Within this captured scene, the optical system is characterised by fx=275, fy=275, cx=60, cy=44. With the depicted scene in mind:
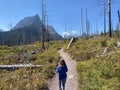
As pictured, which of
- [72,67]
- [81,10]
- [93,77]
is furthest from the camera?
[81,10]

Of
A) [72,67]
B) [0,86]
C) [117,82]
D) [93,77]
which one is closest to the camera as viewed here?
[117,82]

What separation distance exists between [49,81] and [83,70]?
2.60 metres

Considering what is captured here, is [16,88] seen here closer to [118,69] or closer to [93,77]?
[93,77]

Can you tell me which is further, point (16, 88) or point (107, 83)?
point (16, 88)

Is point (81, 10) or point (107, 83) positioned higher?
point (81, 10)

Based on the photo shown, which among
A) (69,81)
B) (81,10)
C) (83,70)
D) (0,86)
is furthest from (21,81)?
(81,10)

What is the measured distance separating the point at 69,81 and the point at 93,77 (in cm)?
240

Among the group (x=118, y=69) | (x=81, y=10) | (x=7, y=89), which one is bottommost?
(x=7, y=89)

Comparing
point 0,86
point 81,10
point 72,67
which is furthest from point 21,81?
point 81,10

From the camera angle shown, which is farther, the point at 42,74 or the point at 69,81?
the point at 42,74

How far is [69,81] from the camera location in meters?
18.1

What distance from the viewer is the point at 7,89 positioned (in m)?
17.1

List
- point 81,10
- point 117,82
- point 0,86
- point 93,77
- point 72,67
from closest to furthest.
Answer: point 117,82 < point 93,77 < point 0,86 < point 72,67 < point 81,10

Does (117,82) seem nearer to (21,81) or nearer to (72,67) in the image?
(21,81)
